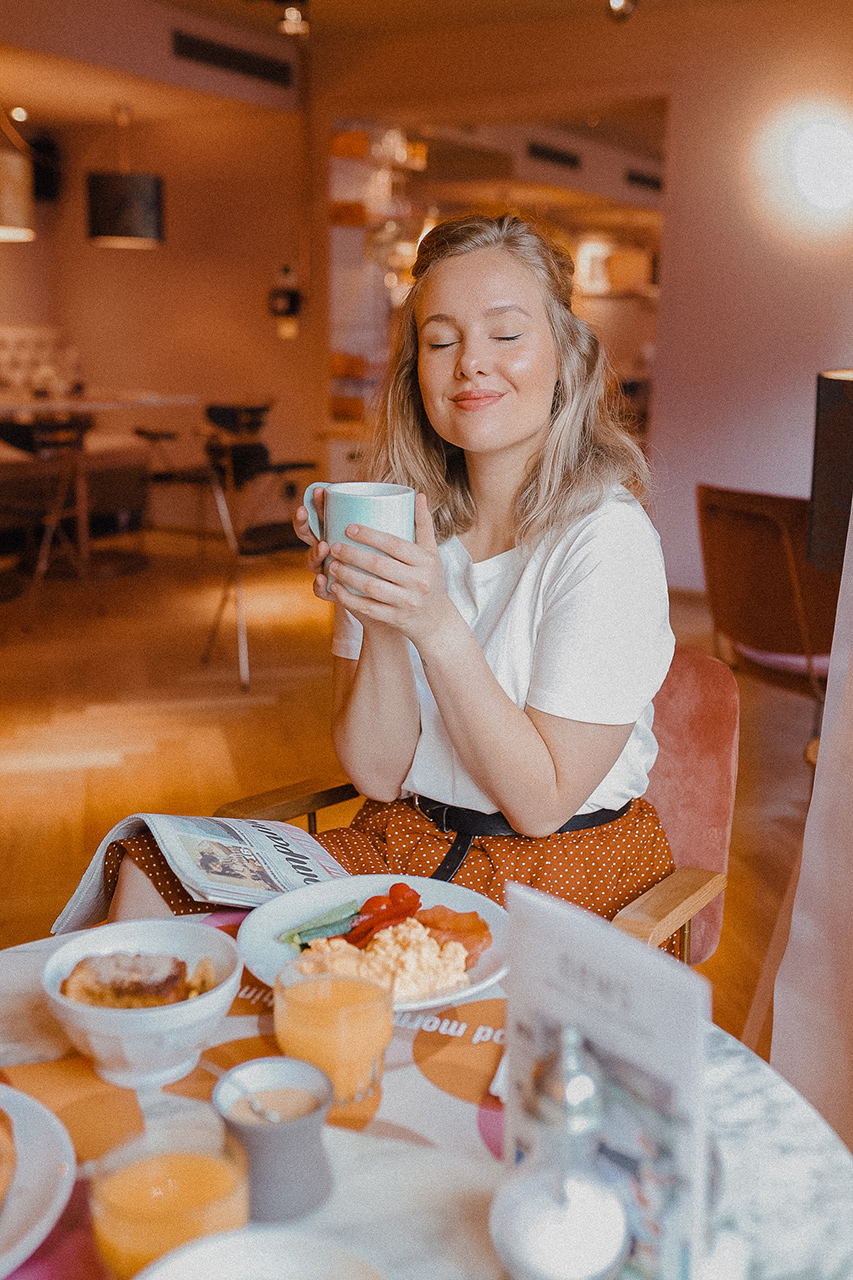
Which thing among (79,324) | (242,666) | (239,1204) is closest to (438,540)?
(239,1204)

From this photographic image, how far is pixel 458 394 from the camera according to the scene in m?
1.40

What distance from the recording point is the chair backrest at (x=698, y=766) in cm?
149

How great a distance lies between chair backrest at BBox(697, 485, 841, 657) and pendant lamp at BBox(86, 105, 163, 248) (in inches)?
186

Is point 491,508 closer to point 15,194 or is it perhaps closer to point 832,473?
point 832,473

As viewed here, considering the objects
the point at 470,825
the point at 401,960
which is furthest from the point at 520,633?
the point at 401,960

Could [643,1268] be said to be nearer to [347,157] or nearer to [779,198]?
[779,198]

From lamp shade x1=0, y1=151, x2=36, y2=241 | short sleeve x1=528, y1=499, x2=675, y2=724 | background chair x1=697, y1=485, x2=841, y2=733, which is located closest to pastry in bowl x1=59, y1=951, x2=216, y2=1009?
short sleeve x1=528, y1=499, x2=675, y2=724

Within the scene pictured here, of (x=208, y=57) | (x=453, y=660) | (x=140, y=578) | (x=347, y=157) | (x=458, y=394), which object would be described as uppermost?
(x=208, y=57)

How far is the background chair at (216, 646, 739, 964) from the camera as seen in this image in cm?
148

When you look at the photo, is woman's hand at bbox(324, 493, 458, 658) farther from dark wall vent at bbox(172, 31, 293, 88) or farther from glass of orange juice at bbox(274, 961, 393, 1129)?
dark wall vent at bbox(172, 31, 293, 88)

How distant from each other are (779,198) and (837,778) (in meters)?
5.16

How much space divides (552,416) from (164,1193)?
113 centimetres

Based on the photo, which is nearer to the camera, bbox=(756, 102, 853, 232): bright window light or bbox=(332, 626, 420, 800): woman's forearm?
bbox=(332, 626, 420, 800): woman's forearm

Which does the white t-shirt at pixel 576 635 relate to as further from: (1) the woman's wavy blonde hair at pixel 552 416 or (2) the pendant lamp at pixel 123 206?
(2) the pendant lamp at pixel 123 206
